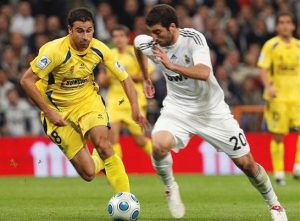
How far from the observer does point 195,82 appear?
10.2 m

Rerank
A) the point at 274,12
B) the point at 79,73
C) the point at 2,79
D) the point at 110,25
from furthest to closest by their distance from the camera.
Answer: the point at 274,12 → the point at 110,25 → the point at 2,79 → the point at 79,73

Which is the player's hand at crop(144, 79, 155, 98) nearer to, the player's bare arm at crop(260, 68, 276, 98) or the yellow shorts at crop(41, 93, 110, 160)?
the yellow shorts at crop(41, 93, 110, 160)

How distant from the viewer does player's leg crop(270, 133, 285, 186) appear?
1530cm

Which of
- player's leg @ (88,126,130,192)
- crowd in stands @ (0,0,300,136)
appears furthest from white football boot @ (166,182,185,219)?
crowd in stands @ (0,0,300,136)

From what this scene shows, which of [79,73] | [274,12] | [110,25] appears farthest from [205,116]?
[274,12]

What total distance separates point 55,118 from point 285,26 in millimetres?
6469

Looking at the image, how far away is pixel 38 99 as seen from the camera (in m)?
10.1

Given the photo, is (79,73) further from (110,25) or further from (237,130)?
(110,25)

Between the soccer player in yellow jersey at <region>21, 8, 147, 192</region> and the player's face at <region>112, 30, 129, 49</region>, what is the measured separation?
5453 mm

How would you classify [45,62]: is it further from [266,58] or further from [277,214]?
[266,58]

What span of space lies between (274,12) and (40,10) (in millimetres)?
5581


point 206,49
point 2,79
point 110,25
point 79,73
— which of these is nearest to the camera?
point 206,49

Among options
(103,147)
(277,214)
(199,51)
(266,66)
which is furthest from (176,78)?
(266,66)

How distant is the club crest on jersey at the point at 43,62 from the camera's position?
10.2m
